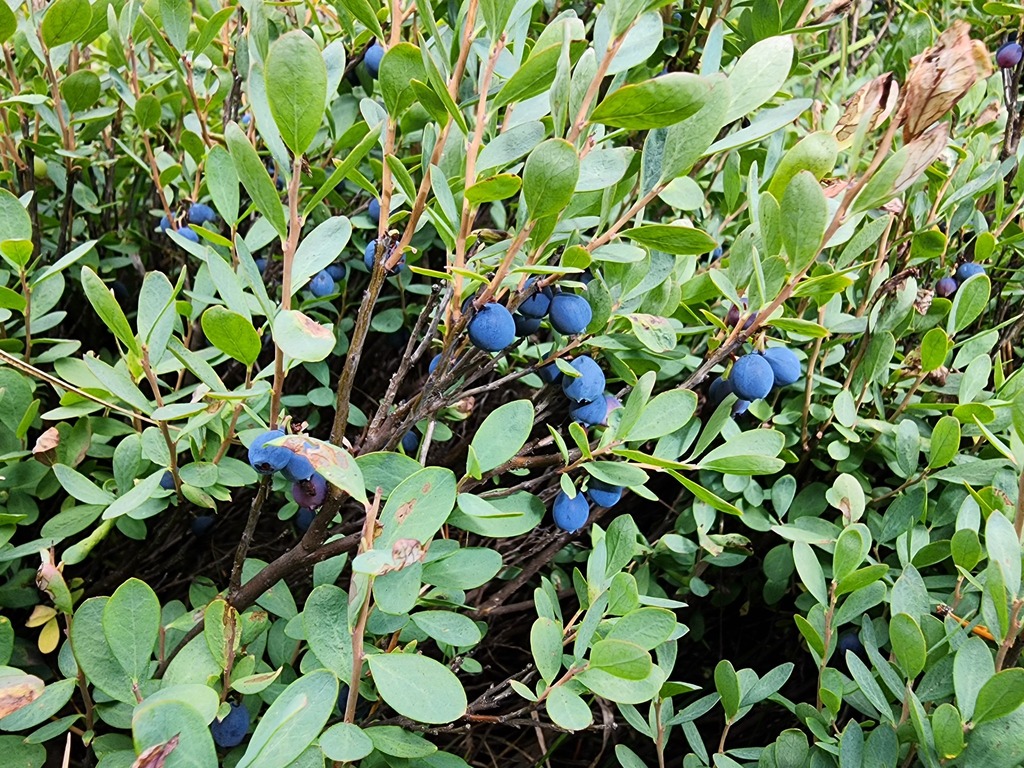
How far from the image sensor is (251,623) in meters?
0.65

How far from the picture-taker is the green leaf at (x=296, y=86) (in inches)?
19.4

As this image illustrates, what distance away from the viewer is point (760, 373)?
0.72 m

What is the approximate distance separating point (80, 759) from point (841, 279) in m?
0.89

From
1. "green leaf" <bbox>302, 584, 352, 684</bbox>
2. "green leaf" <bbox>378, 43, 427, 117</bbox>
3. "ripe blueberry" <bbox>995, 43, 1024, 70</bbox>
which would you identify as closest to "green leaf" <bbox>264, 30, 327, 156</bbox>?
"green leaf" <bbox>378, 43, 427, 117</bbox>

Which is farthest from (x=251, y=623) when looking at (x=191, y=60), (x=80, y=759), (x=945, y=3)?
(x=945, y=3)

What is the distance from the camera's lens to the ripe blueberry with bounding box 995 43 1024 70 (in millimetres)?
1110

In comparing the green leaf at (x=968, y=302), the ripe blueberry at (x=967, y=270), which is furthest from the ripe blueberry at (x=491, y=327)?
the ripe blueberry at (x=967, y=270)

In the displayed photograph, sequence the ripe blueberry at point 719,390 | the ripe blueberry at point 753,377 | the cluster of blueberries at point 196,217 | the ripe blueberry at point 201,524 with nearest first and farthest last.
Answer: the ripe blueberry at point 753,377, the ripe blueberry at point 719,390, the ripe blueberry at point 201,524, the cluster of blueberries at point 196,217

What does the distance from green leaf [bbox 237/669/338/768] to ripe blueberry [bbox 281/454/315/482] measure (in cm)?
17

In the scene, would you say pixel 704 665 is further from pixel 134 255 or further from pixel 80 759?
pixel 134 255

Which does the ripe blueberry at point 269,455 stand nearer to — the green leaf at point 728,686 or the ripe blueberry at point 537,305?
the ripe blueberry at point 537,305

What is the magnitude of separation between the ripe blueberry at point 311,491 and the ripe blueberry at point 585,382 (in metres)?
0.24

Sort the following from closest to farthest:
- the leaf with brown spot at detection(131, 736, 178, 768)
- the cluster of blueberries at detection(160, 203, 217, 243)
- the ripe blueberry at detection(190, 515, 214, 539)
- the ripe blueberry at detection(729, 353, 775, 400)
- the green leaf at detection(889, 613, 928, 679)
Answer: the leaf with brown spot at detection(131, 736, 178, 768) → the green leaf at detection(889, 613, 928, 679) → the ripe blueberry at detection(729, 353, 775, 400) → the ripe blueberry at detection(190, 515, 214, 539) → the cluster of blueberries at detection(160, 203, 217, 243)

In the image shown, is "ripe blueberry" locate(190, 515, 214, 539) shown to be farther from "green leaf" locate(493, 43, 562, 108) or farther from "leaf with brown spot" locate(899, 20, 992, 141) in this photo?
"leaf with brown spot" locate(899, 20, 992, 141)
